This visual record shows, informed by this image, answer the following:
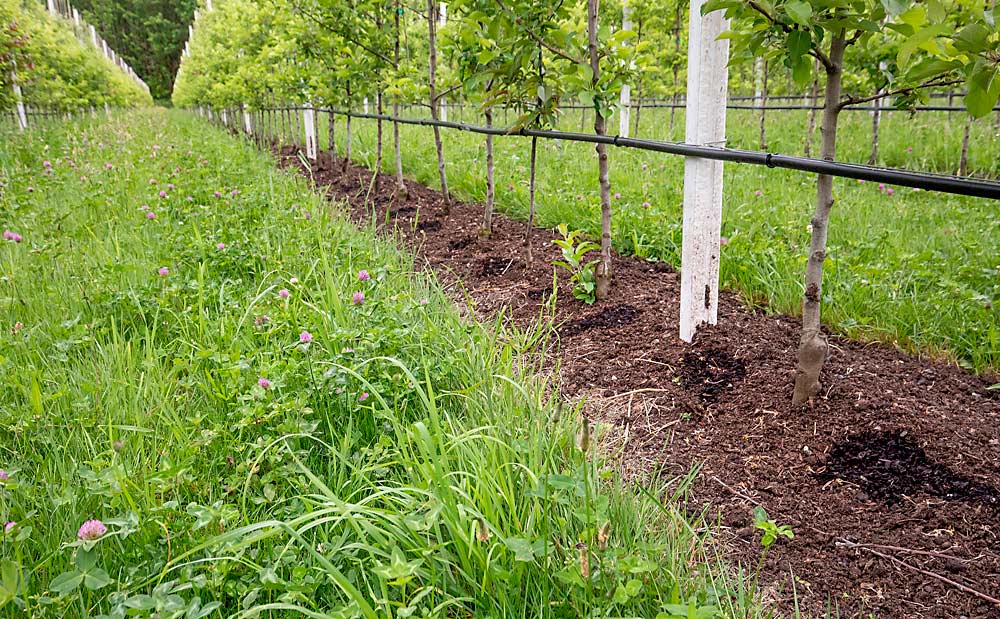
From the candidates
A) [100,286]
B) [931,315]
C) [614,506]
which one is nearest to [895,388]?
[931,315]

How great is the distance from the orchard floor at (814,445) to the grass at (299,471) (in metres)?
0.20

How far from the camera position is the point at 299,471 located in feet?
5.83

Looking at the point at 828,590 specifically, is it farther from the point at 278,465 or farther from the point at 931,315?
the point at 931,315

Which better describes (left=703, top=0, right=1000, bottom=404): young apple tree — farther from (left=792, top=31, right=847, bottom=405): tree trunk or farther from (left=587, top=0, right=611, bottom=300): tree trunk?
(left=587, top=0, right=611, bottom=300): tree trunk

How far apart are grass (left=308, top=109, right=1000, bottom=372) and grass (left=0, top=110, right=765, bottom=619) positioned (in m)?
1.34

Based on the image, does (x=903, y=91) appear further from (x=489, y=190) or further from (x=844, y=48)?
(x=489, y=190)

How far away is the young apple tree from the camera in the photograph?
1.43 meters

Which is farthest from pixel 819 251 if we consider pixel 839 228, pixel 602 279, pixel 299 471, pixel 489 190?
pixel 489 190

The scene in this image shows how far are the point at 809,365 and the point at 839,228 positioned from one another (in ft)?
8.46

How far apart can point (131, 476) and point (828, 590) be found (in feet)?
5.77

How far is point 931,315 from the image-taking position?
284 centimetres

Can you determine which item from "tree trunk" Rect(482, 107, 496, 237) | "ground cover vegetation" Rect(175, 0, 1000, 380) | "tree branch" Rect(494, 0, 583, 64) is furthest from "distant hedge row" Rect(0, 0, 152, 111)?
"tree branch" Rect(494, 0, 583, 64)

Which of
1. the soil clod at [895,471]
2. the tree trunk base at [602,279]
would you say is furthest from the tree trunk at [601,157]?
the soil clod at [895,471]

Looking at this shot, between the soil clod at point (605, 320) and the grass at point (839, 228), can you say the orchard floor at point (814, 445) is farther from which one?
the grass at point (839, 228)
